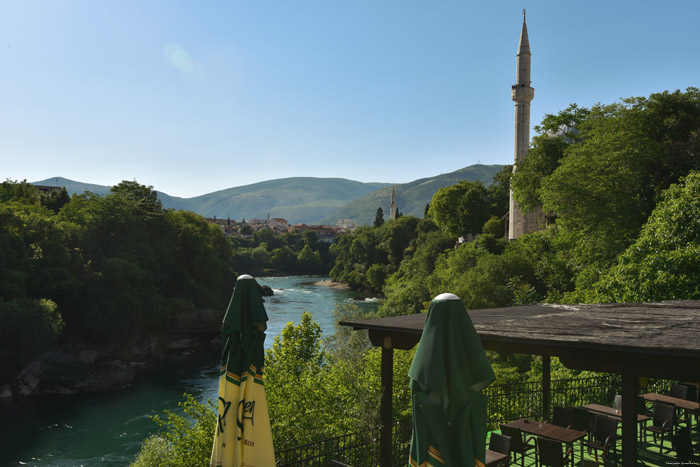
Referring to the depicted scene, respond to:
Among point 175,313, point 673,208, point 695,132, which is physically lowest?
point 175,313

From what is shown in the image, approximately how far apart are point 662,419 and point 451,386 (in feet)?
21.6

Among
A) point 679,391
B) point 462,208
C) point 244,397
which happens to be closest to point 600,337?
point 244,397

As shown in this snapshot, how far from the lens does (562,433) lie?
708 centimetres

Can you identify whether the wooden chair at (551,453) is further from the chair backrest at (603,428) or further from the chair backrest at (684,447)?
the chair backrest at (684,447)

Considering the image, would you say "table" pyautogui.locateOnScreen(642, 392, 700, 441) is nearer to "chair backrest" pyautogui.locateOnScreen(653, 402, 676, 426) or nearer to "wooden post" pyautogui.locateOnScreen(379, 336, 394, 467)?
"chair backrest" pyautogui.locateOnScreen(653, 402, 676, 426)

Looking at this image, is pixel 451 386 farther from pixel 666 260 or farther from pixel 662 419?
pixel 666 260

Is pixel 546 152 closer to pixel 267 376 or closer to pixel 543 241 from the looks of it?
pixel 543 241

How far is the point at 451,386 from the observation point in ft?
10.5

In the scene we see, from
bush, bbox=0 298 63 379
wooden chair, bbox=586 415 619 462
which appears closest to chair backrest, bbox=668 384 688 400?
wooden chair, bbox=586 415 619 462

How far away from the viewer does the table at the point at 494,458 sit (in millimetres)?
6307

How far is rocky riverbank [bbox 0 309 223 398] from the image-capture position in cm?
2770

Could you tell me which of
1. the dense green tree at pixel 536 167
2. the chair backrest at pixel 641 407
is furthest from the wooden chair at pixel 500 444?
the dense green tree at pixel 536 167

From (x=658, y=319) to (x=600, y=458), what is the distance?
10.3 ft

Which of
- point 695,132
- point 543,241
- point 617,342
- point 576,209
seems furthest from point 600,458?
point 543,241
